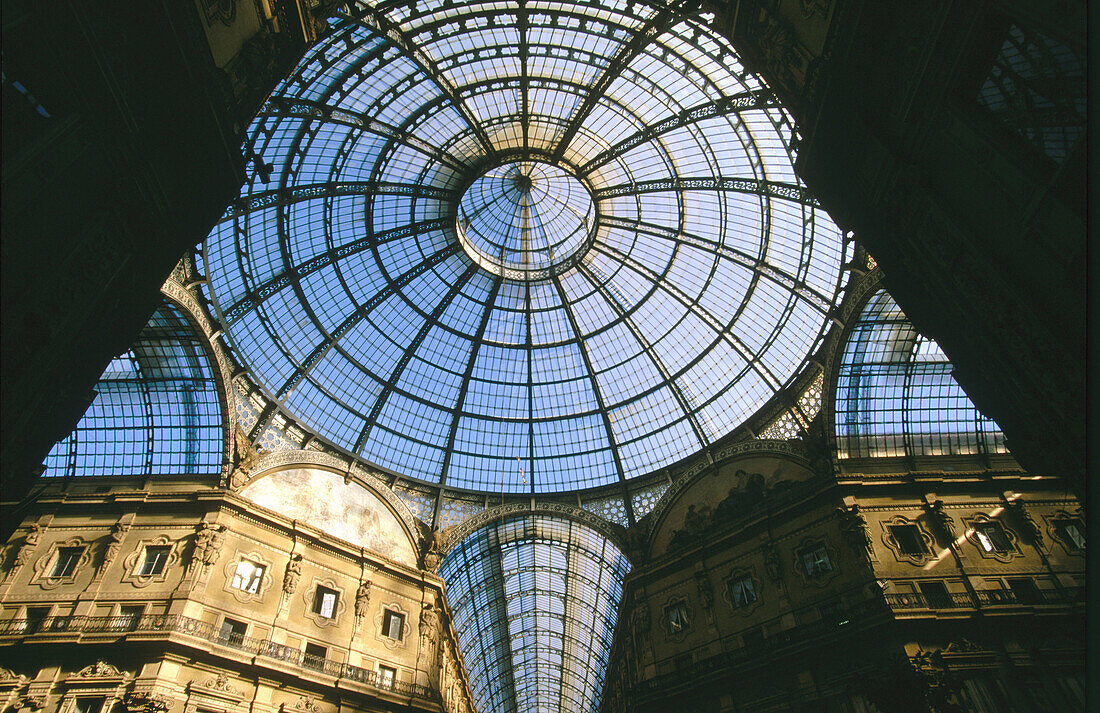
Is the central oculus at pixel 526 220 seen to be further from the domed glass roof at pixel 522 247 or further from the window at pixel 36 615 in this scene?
the window at pixel 36 615

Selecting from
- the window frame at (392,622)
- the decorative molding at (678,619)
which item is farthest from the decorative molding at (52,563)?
the decorative molding at (678,619)

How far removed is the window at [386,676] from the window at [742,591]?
55.0 feet

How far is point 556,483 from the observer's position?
132 ft

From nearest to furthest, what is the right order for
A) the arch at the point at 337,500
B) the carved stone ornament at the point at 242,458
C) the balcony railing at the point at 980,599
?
the balcony railing at the point at 980,599 < the carved stone ornament at the point at 242,458 < the arch at the point at 337,500

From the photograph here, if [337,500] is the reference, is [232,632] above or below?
below

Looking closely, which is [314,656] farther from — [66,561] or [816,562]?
[816,562]

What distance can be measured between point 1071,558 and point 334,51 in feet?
126

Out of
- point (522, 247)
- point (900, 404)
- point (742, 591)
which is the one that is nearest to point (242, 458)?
point (522, 247)

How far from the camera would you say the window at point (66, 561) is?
2588 cm

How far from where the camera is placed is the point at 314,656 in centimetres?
2712

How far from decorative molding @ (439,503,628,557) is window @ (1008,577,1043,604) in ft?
59.2

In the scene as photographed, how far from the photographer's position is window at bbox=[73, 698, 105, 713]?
21.9 m

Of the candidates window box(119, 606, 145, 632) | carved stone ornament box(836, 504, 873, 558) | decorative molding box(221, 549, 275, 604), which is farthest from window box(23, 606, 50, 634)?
carved stone ornament box(836, 504, 873, 558)

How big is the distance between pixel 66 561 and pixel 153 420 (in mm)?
7498
